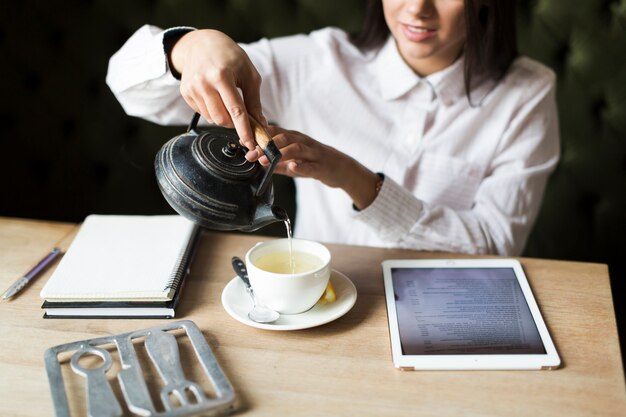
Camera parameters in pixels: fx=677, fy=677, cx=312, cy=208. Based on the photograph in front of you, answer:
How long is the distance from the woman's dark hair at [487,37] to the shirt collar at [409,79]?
24 mm

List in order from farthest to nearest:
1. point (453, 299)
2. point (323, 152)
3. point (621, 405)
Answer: point (323, 152) → point (453, 299) → point (621, 405)

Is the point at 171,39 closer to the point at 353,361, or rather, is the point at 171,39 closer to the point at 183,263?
the point at 183,263

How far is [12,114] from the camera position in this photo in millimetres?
1823

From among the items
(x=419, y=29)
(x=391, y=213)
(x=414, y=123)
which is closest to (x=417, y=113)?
(x=414, y=123)

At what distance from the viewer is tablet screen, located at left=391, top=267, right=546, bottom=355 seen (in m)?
0.88

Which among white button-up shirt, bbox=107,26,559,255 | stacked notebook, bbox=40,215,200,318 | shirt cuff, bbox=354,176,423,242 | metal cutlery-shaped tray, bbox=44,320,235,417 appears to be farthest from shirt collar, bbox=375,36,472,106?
metal cutlery-shaped tray, bbox=44,320,235,417

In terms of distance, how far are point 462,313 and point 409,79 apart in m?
0.60

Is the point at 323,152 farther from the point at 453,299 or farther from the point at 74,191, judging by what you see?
the point at 74,191

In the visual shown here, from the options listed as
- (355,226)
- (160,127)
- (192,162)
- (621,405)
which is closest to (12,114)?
(160,127)

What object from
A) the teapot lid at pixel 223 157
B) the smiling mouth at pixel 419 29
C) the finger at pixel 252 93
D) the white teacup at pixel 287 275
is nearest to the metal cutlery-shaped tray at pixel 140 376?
the white teacup at pixel 287 275

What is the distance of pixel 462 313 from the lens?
95cm

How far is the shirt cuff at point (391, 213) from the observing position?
3.86 feet

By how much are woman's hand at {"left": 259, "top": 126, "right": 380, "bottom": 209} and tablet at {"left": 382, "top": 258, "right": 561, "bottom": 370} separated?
15cm

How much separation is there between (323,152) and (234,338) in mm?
353
